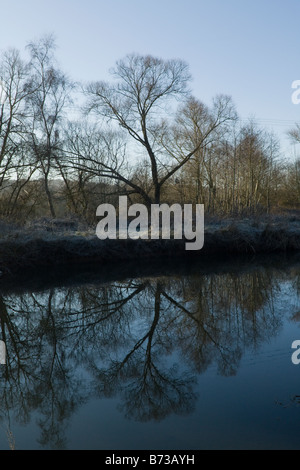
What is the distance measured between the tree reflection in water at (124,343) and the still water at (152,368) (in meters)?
0.02

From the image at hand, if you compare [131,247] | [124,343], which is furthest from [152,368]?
[131,247]

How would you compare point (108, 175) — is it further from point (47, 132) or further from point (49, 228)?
point (49, 228)

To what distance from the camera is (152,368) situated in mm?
5359

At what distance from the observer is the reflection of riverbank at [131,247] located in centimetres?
1261

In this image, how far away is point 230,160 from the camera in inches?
985

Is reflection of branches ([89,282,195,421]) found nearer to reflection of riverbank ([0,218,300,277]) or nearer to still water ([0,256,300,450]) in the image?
still water ([0,256,300,450])

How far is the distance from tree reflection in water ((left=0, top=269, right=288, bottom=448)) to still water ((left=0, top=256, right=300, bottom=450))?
17 millimetres

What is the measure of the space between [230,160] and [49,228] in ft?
45.6
